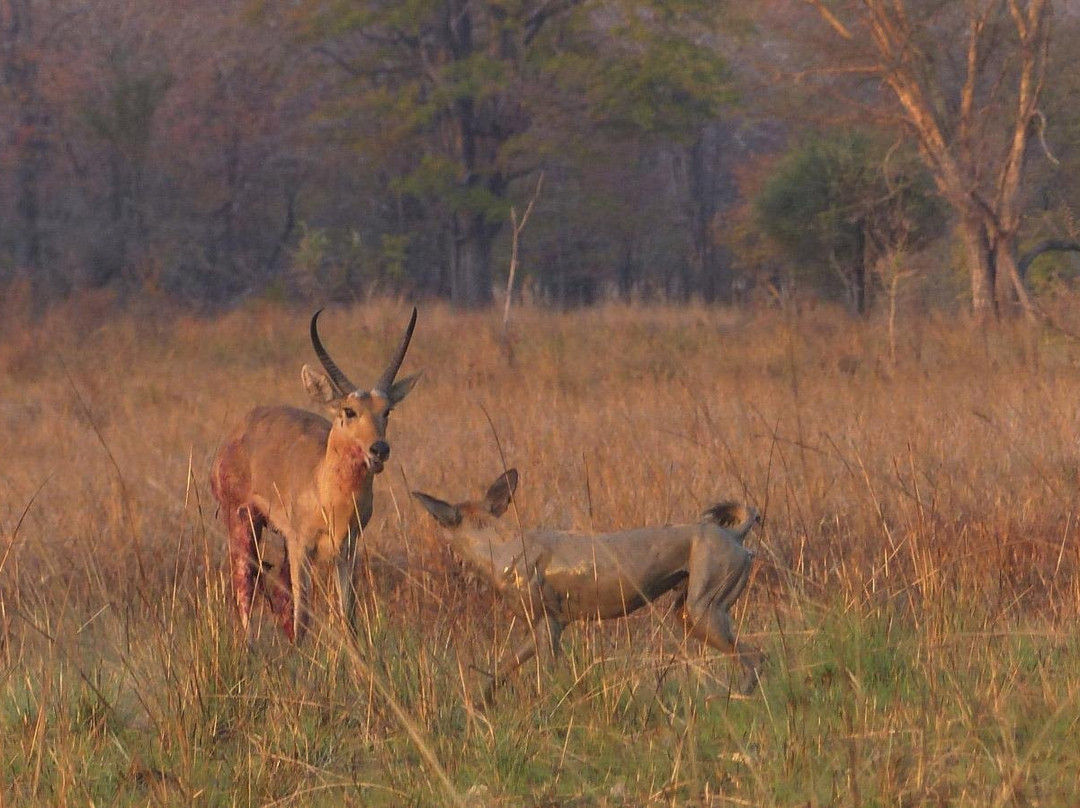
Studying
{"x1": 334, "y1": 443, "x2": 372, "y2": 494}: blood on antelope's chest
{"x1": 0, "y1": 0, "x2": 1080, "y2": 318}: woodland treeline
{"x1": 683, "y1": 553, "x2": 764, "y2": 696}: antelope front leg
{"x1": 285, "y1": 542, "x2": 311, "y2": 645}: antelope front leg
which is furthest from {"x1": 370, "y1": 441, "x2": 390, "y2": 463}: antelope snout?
{"x1": 0, "y1": 0, "x2": 1080, "y2": 318}: woodland treeline

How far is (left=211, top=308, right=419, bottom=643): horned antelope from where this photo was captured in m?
5.32

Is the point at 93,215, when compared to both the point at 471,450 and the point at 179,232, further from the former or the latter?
the point at 471,450

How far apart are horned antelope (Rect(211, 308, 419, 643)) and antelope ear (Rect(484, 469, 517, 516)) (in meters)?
0.65

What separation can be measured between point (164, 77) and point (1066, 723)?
114 ft

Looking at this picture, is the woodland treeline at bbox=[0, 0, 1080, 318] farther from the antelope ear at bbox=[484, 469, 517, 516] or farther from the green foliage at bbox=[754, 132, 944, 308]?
the antelope ear at bbox=[484, 469, 517, 516]

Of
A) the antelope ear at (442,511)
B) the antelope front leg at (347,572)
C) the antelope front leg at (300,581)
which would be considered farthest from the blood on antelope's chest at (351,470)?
the antelope ear at (442,511)

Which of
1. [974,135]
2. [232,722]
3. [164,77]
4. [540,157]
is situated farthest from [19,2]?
[232,722]

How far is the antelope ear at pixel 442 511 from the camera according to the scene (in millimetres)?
4375

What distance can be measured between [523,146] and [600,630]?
90.1 ft

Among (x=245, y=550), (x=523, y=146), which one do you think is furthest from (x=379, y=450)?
(x=523, y=146)

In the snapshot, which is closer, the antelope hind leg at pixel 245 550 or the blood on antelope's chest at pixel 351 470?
the blood on antelope's chest at pixel 351 470

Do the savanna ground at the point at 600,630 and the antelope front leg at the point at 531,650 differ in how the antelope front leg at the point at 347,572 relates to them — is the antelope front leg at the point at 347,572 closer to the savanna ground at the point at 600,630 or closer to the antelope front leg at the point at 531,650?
the savanna ground at the point at 600,630

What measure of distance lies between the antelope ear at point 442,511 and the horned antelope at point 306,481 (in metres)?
0.60

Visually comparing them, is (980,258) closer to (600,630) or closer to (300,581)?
(300,581)
